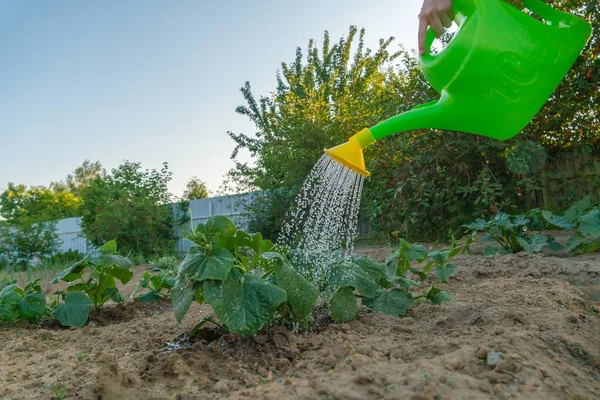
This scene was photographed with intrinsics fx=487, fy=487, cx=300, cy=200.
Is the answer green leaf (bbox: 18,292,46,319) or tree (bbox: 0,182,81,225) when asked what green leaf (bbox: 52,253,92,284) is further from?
tree (bbox: 0,182,81,225)

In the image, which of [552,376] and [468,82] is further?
[468,82]

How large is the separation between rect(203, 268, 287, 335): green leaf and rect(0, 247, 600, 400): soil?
4.6 inches

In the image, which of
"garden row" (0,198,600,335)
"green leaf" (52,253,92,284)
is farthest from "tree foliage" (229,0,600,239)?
"green leaf" (52,253,92,284)

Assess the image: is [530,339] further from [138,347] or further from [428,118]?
[138,347]

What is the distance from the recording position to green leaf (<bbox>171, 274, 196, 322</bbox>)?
145 centimetres

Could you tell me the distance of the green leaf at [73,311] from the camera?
222cm

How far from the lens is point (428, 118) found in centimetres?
165

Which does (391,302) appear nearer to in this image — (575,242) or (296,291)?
(296,291)

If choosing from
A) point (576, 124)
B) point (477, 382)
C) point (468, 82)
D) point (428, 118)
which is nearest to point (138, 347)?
point (477, 382)

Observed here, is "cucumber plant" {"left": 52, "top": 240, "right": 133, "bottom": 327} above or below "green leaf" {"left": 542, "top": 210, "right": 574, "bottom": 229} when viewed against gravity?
below

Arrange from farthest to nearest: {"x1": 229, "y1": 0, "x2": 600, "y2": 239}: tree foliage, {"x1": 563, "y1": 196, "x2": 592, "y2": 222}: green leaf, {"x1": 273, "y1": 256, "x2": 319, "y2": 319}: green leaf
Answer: {"x1": 229, "y1": 0, "x2": 600, "y2": 239}: tree foliage → {"x1": 563, "y1": 196, "x2": 592, "y2": 222}: green leaf → {"x1": 273, "y1": 256, "x2": 319, "y2": 319}: green leaf

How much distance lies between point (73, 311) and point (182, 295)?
3.41 ft

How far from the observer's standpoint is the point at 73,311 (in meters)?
2.25

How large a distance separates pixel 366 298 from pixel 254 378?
0.71 meters
